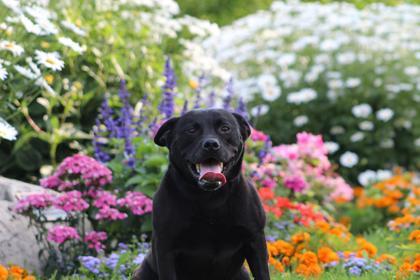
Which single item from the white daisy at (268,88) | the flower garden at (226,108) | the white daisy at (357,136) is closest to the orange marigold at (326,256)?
the flower garden at (226,108)

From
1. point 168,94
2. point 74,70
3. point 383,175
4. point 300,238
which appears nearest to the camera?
point 300,238

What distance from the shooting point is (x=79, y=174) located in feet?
15.1

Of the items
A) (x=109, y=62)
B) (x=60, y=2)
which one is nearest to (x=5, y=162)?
(x=109, y=62)

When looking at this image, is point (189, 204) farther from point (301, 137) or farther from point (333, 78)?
point (333, 78)

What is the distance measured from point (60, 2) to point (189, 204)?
3.97 meters

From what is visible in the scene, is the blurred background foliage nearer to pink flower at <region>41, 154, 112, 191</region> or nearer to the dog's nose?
pink flower at <region>41, 154, 112, 191</region>

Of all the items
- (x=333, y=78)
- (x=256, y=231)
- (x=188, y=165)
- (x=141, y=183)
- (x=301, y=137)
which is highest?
(x=188, y=165)

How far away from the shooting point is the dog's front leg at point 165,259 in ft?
10.3

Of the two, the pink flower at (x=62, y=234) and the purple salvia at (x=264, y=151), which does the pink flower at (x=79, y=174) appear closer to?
the pink flower at (x=62, y=234)

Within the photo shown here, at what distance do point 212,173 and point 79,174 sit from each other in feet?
5.80

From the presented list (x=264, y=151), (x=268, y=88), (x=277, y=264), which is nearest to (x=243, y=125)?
(x=277, y=264)

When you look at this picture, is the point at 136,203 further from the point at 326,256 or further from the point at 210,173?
the point at 210,173

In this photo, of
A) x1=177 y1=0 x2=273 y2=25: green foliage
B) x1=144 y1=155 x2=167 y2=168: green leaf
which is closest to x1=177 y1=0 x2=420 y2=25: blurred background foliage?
x1=177 y1=0 x2=273 y2=25: green foliage

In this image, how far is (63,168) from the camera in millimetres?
4559
